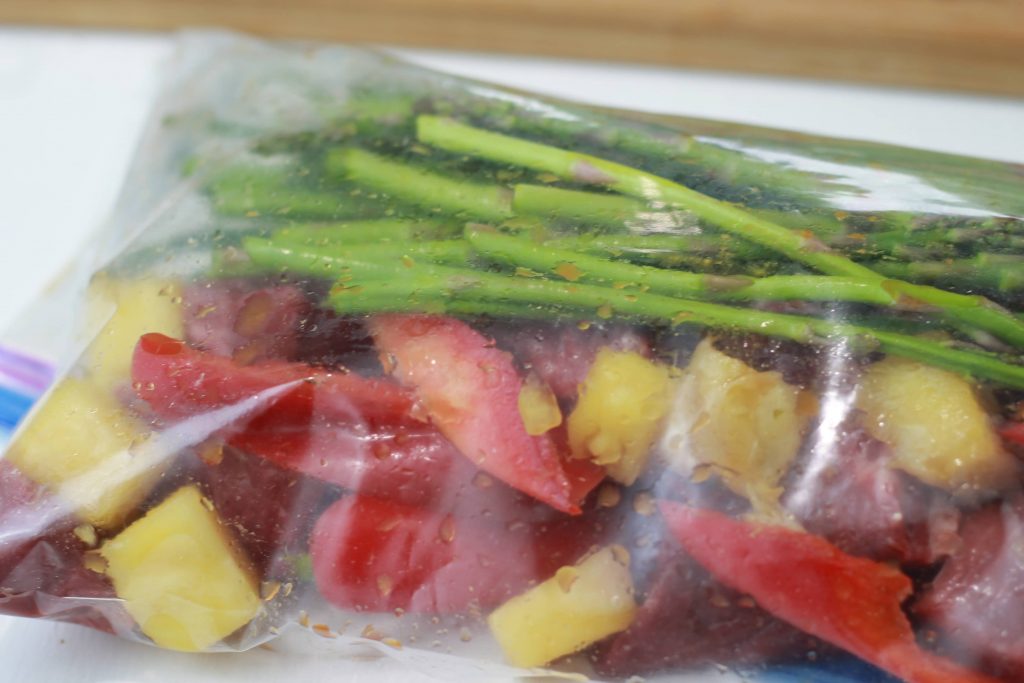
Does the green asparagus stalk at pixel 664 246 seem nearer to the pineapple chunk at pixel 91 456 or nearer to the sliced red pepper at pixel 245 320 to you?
the sliced red pepper at pixel 245 320

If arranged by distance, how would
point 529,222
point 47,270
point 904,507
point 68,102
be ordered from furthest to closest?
1. point 68,102
2. point 47,270
3. point 529,222
4. point 904,507

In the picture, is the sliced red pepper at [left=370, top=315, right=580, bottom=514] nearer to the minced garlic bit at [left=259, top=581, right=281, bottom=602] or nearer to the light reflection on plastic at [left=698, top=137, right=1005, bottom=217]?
the minced garlic bit at [left=259, top=581, right=281, bottom=602]

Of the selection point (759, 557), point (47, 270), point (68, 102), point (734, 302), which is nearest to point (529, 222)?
point (734, 302)

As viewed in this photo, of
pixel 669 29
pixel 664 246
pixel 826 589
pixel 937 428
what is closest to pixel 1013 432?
pixel 937 428

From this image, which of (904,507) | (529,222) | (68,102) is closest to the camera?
(904,507)

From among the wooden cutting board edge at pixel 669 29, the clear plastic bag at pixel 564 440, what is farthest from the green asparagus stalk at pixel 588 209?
the wooden cutting board edge at pixel 669 29

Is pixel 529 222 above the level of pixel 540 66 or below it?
below

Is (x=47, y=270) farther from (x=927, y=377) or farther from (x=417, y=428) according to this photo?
(x=927, y=377)
